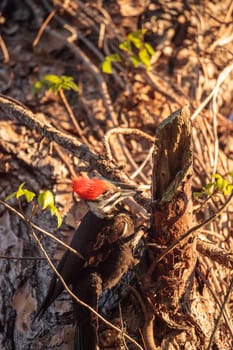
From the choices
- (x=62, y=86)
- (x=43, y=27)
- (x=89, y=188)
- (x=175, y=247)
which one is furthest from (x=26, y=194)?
(x=43, y=27)

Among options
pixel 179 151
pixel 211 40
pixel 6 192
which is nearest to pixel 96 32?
pixel 211 40

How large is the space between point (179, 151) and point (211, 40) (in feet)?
7.61

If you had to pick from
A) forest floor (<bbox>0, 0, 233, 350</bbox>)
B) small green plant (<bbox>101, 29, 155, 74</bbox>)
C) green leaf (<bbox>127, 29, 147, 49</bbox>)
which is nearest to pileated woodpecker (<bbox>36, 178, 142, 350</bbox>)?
forest floor (<bbox>0, 0, 233, 350</bbox>)

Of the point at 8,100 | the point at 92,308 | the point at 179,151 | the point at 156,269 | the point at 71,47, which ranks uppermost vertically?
the point at 71,47

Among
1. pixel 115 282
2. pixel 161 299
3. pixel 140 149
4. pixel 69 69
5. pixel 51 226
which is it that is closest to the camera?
pixel 161 299

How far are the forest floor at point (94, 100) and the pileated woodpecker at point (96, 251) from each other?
10.3 inches

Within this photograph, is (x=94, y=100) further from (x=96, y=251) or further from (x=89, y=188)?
(x=96, y=251)

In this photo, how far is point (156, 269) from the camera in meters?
2.61

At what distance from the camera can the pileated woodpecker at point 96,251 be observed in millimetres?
2795

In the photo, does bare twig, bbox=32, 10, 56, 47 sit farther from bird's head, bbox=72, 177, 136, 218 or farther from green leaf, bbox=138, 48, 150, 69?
bird's head, bbox=72, 177, 136, 218

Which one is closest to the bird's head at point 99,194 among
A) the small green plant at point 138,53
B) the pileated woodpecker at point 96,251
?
the pileated woodpecker at point 96,251

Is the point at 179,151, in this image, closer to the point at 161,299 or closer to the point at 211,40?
the point at 161,299

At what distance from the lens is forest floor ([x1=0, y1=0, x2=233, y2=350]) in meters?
3.36

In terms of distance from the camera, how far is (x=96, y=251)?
9.30 feet
